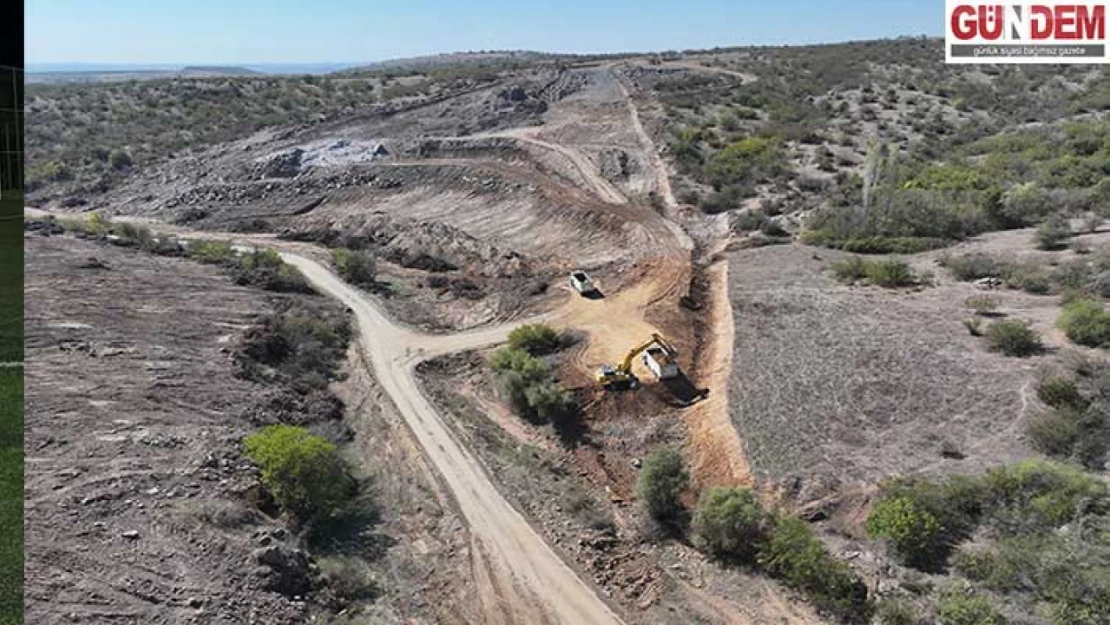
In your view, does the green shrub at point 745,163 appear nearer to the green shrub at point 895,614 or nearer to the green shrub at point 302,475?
the green shrub at point 302,475

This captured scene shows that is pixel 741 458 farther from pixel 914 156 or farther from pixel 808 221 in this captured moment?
pixel 914 156

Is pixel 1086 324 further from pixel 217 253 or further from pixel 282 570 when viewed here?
pixel 217 253

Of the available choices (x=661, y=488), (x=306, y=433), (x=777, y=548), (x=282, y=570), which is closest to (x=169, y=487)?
(x=282, y=570)

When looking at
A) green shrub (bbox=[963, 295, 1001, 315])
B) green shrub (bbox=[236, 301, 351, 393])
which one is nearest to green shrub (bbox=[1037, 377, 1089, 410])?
green shrub (bbox=[963, 295, 1001, 315])

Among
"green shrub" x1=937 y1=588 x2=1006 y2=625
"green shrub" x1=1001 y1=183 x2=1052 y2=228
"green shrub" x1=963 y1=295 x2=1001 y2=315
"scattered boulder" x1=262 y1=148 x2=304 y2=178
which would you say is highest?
"scattered boulder" x1=262 y1=148 x2=304 y2=178

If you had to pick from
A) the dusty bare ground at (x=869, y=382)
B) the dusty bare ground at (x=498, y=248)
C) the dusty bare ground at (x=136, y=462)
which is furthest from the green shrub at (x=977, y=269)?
the dusty bare ground at (x=136, y=462)

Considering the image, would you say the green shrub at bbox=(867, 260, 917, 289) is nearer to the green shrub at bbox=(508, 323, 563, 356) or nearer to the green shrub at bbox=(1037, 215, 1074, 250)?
the green shrub at bbox=(1037, 215, 1074, 250)
